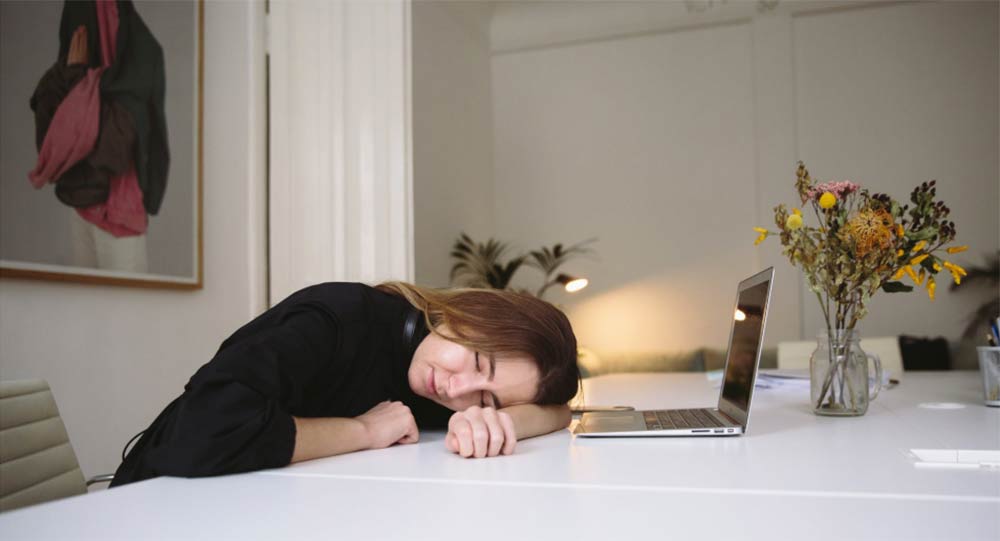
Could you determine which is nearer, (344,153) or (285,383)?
(285,383)

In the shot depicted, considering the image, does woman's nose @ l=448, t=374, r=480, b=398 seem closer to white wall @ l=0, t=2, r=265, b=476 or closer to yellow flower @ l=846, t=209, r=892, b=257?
yellow flower @ l=846, t=209, r=892, b=257

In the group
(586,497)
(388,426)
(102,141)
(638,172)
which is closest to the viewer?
(586,497)

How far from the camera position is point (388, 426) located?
1.24 metres

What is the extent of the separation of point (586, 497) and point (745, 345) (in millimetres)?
679

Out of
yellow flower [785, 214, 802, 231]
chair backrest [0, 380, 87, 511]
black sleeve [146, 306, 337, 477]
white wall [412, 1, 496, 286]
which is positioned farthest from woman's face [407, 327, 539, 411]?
white wall [412, 1, 496, 286]

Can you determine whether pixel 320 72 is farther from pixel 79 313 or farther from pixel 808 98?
pixel 808 98

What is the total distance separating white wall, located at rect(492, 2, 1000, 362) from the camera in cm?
576

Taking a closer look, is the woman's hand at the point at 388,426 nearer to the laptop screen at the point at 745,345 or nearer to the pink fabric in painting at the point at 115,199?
the laptop screen at the point at 745,345

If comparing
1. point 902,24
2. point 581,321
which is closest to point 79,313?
point 581,321

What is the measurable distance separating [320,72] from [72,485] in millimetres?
1821

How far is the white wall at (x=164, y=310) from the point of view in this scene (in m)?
2.26

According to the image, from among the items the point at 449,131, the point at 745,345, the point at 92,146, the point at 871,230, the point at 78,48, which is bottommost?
the point at 745,345

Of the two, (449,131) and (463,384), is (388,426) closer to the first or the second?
(463,384)

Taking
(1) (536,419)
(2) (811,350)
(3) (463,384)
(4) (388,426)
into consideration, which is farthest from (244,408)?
(2) (811,350)
